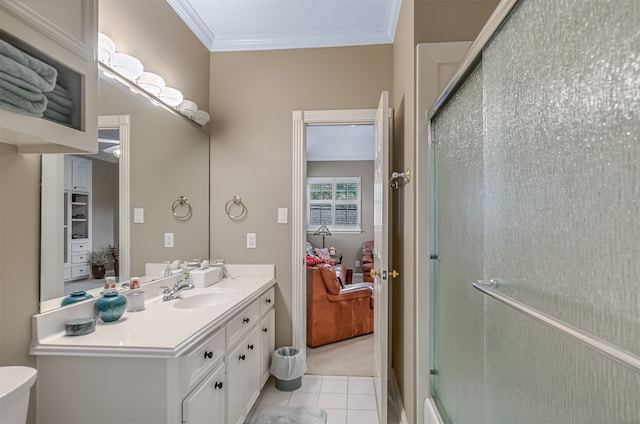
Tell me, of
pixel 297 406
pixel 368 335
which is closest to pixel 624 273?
pixel 297 406

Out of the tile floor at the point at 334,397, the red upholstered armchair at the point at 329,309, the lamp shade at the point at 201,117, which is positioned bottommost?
the tile floor at the point at 334,397

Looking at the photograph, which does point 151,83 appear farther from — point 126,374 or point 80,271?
point 126,374

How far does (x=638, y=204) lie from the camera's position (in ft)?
1.43

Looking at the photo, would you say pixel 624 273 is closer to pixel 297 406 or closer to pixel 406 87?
pixel 406 87

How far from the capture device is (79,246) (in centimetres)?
141

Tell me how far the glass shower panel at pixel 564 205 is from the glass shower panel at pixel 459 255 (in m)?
0.16

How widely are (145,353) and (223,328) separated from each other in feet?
1.50

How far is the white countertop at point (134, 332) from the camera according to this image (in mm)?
1142

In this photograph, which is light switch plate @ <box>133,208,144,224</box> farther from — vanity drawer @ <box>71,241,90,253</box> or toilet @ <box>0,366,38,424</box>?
toilet @ <box>0,366,38,424</box>

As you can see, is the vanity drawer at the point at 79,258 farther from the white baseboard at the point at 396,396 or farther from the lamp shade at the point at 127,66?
the white baseboard at the point at 396,396

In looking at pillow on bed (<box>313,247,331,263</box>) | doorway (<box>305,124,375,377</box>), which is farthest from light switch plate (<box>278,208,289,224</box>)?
pillow on bed (<box>313,247,331,263</box>)

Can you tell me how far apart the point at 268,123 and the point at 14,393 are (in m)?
2.19

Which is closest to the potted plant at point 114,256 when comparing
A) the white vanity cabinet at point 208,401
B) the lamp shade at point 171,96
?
the white vanity cabinet at point 208,401

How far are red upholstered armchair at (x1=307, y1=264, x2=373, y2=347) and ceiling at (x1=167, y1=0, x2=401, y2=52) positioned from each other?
212 centimetres
